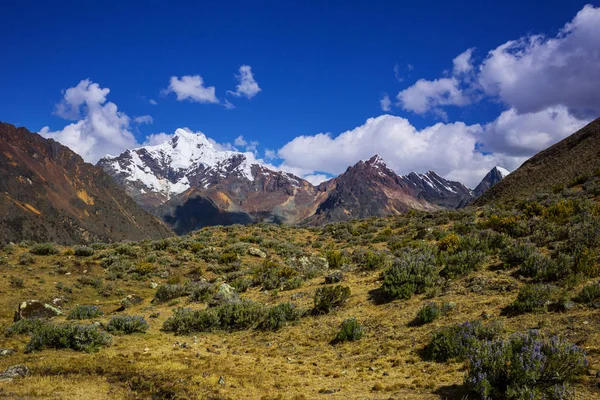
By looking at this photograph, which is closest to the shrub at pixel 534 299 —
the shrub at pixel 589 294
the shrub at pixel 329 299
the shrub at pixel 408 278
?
the shrub at pixel 589 294

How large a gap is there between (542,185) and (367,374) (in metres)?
45.4

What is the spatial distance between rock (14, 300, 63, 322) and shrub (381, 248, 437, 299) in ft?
43.5

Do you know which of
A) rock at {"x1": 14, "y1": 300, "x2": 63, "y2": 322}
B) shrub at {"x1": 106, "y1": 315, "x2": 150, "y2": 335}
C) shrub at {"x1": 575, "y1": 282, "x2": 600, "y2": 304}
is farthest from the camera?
rock at {"x1": 14, "y1": 300, "x2": 63, "y2": 322}

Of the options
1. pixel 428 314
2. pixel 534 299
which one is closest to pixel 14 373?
pixel 428 314

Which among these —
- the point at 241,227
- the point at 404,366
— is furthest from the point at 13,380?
the point at 241,227

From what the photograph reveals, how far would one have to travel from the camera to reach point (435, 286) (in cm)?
1260

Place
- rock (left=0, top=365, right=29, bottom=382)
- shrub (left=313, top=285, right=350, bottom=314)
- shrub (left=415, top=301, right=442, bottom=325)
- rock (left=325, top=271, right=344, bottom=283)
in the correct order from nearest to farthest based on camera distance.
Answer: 1. rock (left=0, top=365, right=29, bottom=382)
2. shrub (left=415, top=301, right=442, bottom=325)
3. shrub (left=313, top=285, right=350, bottom=314)
4. rock (left=325, top=271, right=344, bottom=283)

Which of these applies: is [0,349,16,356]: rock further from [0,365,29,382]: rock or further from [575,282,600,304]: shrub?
[575,282,600,304]: shrub

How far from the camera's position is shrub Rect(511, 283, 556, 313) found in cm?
924

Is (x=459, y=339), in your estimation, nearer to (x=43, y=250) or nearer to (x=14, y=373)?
(x=14, y=373)

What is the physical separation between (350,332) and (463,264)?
18.7 ft

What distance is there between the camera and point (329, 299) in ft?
43.6

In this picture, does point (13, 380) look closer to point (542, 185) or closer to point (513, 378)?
point (513, 378)

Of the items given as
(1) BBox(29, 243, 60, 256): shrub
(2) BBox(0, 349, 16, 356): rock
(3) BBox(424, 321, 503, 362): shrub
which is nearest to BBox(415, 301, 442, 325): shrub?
(3) BBox(424, 321, 503, 362): shrub
